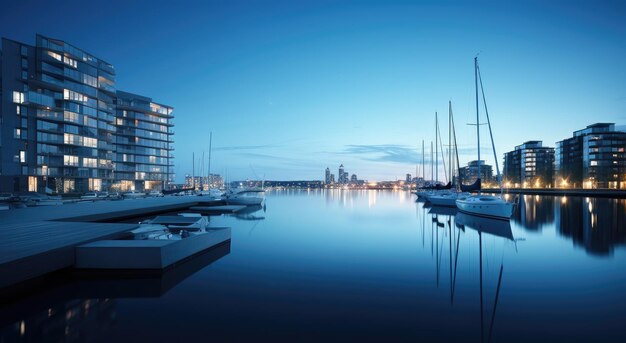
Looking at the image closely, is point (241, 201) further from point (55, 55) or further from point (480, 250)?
point (55, 55)

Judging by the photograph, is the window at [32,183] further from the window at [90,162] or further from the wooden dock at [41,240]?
the wooden dock at [41,240]

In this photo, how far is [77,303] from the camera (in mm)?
7562

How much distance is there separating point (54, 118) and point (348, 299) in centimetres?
5846

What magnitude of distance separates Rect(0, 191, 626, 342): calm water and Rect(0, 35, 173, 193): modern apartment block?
49.8 meters

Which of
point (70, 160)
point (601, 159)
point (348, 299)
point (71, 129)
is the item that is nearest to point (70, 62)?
point (71, 129)

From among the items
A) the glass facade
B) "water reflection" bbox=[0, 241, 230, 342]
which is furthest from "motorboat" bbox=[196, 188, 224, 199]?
"water reflection" bbox=[0, 241, 230, 342]

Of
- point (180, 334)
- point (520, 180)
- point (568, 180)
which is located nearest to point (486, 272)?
point (180, 334)

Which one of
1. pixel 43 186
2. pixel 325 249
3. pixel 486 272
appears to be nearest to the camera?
pixel 486 272

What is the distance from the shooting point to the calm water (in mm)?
6285

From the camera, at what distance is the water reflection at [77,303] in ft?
20.0

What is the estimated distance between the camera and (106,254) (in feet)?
32.0

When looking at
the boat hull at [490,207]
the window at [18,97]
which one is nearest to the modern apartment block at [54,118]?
the window at [18,97]

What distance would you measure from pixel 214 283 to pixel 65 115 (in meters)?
56.4

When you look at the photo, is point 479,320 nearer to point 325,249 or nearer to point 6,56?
point 325,249
